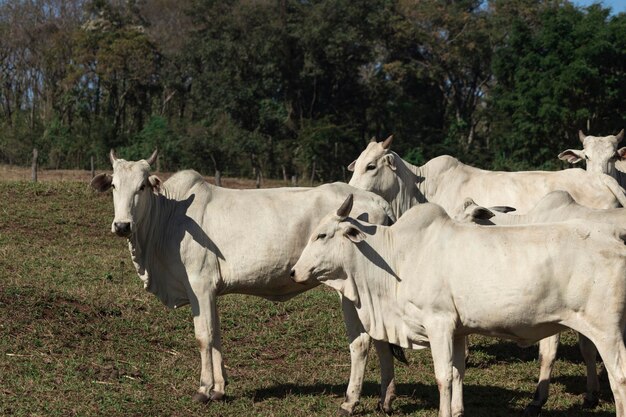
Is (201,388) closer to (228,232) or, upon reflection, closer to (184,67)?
(228,232)

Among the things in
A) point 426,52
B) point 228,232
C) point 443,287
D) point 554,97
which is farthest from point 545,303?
point 426,52

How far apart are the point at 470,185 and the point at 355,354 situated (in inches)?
142

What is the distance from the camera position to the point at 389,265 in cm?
668

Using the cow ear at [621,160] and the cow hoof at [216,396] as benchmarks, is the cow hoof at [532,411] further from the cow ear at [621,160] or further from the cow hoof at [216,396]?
the cow ear at [621,160]

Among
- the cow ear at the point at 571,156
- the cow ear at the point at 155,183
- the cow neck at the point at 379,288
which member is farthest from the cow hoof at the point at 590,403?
the cow ear at the point at 571,156

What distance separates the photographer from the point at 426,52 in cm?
4178

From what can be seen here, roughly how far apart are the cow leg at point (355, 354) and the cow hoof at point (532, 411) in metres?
1.40

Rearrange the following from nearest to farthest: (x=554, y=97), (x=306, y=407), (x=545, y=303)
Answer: (x=545, y=303), (x=306, y=407), (x=554, y=97)

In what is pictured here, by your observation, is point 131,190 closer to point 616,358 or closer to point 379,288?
point 379,288

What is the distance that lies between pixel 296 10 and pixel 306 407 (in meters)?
32.3

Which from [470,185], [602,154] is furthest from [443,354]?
[602,154]

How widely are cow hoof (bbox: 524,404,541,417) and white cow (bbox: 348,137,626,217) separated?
2925 millimetres

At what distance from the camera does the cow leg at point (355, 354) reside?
7.18 m

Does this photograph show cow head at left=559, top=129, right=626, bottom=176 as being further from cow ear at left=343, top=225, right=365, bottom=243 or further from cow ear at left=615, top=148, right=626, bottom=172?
cow ear at left=343, top=225, right=365, bottom=243
